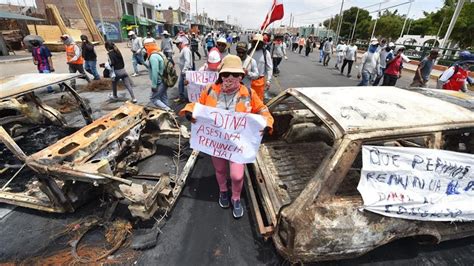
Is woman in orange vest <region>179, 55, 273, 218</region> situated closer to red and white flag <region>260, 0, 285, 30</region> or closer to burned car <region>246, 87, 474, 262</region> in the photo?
burned car <region>246, 87, 474, 262</region>

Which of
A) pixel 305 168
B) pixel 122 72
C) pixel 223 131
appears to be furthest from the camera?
pixel 122 72

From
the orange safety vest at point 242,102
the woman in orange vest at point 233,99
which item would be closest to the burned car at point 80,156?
the woman in orange vest at point 233,99

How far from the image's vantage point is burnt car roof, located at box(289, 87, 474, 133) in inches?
86.7

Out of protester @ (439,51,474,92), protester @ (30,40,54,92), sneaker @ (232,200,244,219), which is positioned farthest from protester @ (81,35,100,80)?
protester @ (439,51,474,92)

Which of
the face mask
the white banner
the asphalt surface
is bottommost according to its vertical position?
the asphalt surface

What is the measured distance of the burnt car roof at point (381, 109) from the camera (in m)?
2.20

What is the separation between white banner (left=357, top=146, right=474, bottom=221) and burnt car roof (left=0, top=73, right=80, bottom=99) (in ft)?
13.9

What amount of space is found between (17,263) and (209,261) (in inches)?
74.4

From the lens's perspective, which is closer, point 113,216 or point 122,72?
point 113,216

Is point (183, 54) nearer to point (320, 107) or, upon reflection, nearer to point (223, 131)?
point (223, 131)

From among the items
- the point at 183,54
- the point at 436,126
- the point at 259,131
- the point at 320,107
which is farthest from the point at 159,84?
the point at 436,126

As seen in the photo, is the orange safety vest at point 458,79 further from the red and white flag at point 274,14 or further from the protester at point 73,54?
the protester at point 73,54

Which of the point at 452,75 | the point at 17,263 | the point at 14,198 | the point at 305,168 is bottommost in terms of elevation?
the point at 17,263

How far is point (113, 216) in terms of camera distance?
9.96ft
